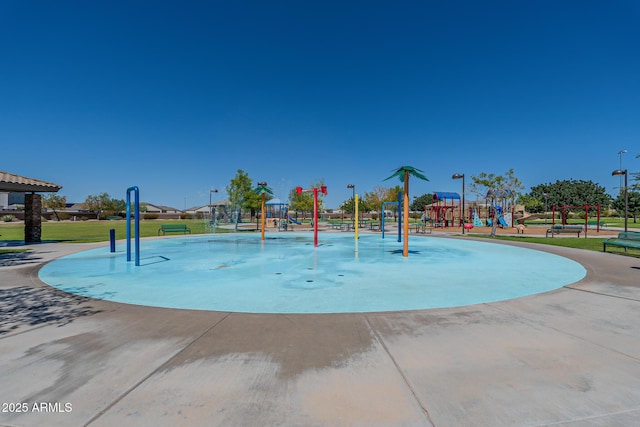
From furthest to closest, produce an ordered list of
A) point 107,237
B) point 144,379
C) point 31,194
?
point 107,237 → point 31,194 → point 144,379

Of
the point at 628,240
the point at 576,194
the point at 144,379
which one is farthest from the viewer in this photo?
Answer: the point at 576,194

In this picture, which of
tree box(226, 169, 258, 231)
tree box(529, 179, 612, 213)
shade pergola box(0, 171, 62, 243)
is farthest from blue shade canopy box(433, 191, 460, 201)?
tree box(529, 179, 612, 213)

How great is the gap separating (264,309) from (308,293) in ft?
5.08

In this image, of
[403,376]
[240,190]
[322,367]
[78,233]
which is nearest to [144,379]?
[322,367]

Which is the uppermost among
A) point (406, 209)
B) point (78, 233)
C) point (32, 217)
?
point (406, 209)

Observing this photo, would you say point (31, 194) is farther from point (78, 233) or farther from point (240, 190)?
point (240, 190)

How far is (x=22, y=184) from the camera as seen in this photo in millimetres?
17031

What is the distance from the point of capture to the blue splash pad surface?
6352 millimetres

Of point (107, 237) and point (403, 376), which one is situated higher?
point (107, 237)

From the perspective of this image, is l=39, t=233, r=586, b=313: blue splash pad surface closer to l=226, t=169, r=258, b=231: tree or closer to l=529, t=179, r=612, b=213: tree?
l=226, t=169, r=258, b=231: tree

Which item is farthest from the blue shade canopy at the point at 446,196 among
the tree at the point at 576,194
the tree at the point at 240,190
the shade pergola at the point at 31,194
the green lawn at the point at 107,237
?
the tree at the point at 576,194

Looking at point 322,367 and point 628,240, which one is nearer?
point 322,367

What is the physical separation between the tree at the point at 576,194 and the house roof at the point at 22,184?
342 ft

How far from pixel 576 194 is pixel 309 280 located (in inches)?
4503
